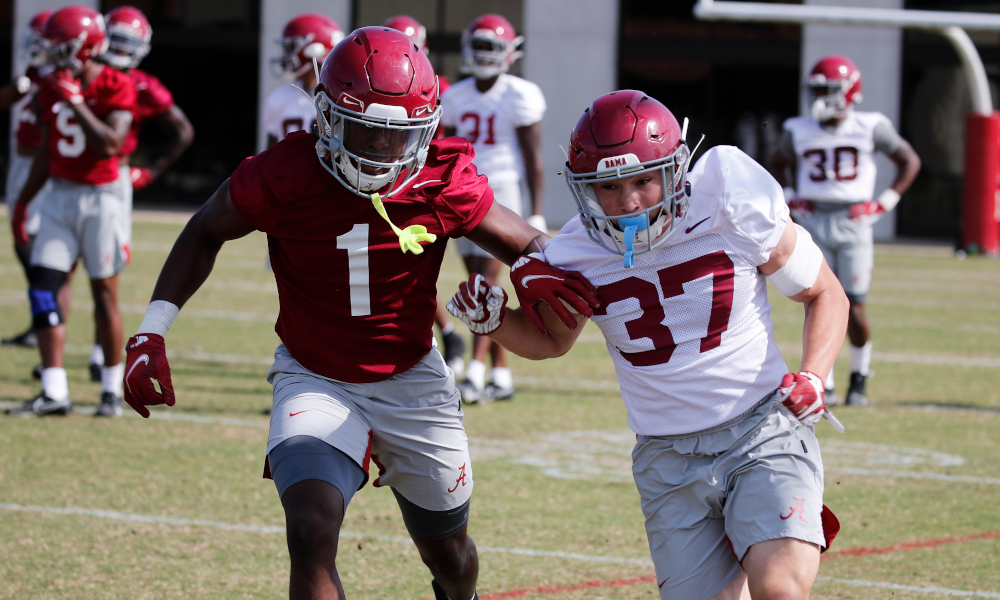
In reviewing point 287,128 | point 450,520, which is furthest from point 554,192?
point 450,520

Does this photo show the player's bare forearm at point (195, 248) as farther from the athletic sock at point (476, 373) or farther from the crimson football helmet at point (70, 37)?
the athletic sock at point (476, 373)

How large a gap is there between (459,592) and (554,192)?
2010 centimetres

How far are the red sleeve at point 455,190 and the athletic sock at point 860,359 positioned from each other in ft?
15.7

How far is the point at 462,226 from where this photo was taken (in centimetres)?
360

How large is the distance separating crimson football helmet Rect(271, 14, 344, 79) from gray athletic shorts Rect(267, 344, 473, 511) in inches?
161

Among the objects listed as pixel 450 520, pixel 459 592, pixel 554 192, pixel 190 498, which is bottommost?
pixel 554 192

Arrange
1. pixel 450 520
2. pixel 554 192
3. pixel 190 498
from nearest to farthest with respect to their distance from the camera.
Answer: pixel 450 520 < pixel 190 498 < pixel 554 192

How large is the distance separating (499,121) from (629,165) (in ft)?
16.6

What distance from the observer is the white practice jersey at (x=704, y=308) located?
3279mm

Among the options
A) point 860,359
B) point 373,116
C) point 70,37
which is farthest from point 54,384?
point 860,359

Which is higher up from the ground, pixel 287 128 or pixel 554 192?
pixel 287 128

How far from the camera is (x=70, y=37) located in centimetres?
668

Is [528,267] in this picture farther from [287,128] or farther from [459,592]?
[287,128]

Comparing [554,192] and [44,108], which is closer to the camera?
[44,108]
